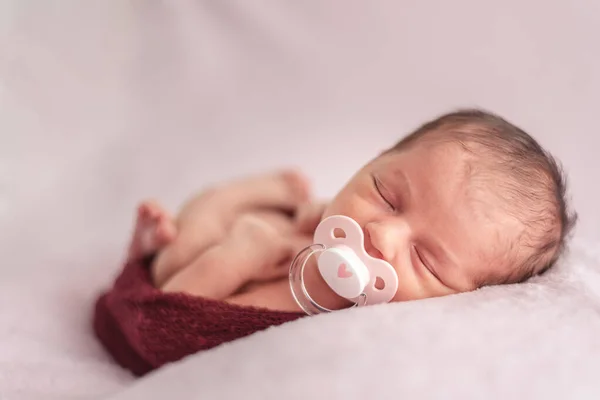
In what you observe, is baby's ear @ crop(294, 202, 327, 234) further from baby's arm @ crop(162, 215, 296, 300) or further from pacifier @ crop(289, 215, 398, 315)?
pacifier @ crop(289, 215, 398, 315)

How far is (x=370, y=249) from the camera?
83 cm

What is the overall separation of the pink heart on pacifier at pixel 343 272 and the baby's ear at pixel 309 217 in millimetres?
267

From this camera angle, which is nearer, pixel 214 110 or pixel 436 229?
pixel 436 229

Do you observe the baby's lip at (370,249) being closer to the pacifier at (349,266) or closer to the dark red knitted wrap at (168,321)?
the pacifier at (349,266)

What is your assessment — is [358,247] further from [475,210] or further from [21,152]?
[21,152]

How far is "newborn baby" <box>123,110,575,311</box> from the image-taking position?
0.83m

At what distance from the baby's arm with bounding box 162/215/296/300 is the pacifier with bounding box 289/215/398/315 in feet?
0.47

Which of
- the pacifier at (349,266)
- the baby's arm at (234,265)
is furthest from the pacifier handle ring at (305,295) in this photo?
the baby's arm at (234,265)

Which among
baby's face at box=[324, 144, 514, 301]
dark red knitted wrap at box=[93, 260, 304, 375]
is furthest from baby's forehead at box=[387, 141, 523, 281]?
dark red knitted wrap at box=[93, 260, 304, 375]

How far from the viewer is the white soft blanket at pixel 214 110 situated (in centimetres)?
103

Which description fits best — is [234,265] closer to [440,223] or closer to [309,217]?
[309,217]

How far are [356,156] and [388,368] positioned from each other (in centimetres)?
96

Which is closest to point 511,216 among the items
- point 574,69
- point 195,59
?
point 574,69

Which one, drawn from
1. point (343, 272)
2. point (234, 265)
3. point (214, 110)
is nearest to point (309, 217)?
point (234, 265)
